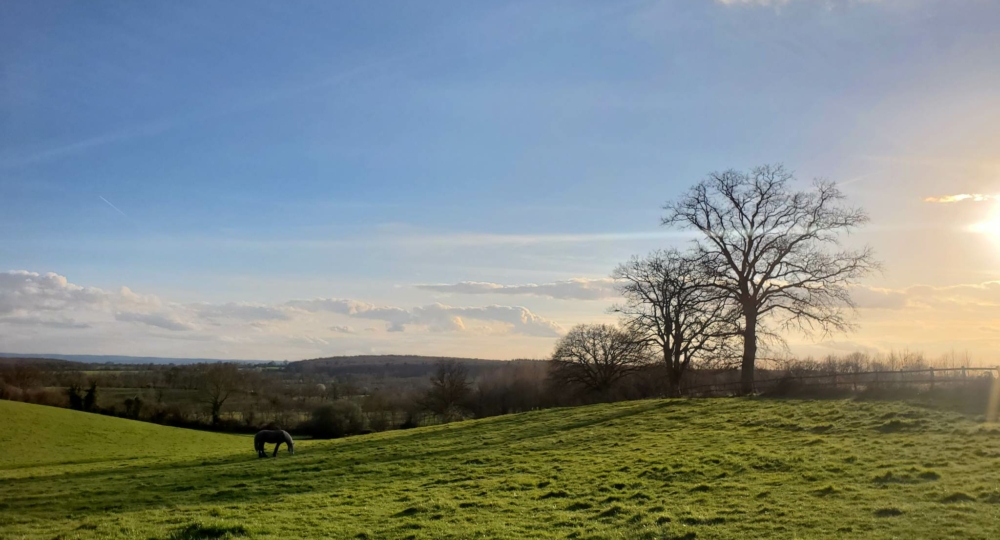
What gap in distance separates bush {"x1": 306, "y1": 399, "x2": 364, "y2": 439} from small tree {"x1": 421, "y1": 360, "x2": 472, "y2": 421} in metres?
9.20

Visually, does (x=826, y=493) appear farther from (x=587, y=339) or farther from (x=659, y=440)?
(x=587, y=339)

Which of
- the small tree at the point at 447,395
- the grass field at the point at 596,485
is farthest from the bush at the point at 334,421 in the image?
the grass field at the point at 596,485

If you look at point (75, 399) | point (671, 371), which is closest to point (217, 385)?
point (75, 399)

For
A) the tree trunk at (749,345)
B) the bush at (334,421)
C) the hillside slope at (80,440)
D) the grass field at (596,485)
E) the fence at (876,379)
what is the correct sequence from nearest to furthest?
the grass field at (596,485) → the fence at (876,379) → the tree trunk at (749,345) → the hillside slope at (80,440) → the bush at (334,421)

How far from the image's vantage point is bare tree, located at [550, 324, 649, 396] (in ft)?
189

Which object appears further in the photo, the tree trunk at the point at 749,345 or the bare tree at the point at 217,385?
the bare tree at the point at 217,385

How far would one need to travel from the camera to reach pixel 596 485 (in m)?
14.7

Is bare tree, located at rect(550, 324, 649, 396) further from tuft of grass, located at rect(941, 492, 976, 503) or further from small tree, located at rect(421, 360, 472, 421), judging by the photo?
tuft of grass, located at rect(941, 492, 976, 503)

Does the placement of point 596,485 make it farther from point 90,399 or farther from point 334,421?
point 90,399

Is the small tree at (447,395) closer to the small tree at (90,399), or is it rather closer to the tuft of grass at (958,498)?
the small tree at (90,399)

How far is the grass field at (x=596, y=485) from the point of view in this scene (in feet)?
35.1

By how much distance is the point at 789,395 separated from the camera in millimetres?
28672

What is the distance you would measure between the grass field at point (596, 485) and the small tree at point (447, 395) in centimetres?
4823

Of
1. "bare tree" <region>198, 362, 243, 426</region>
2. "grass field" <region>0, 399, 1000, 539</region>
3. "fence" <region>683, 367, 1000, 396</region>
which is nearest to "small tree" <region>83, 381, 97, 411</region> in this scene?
→ "bare tree" <region>198, 362, 243, 426</region>
